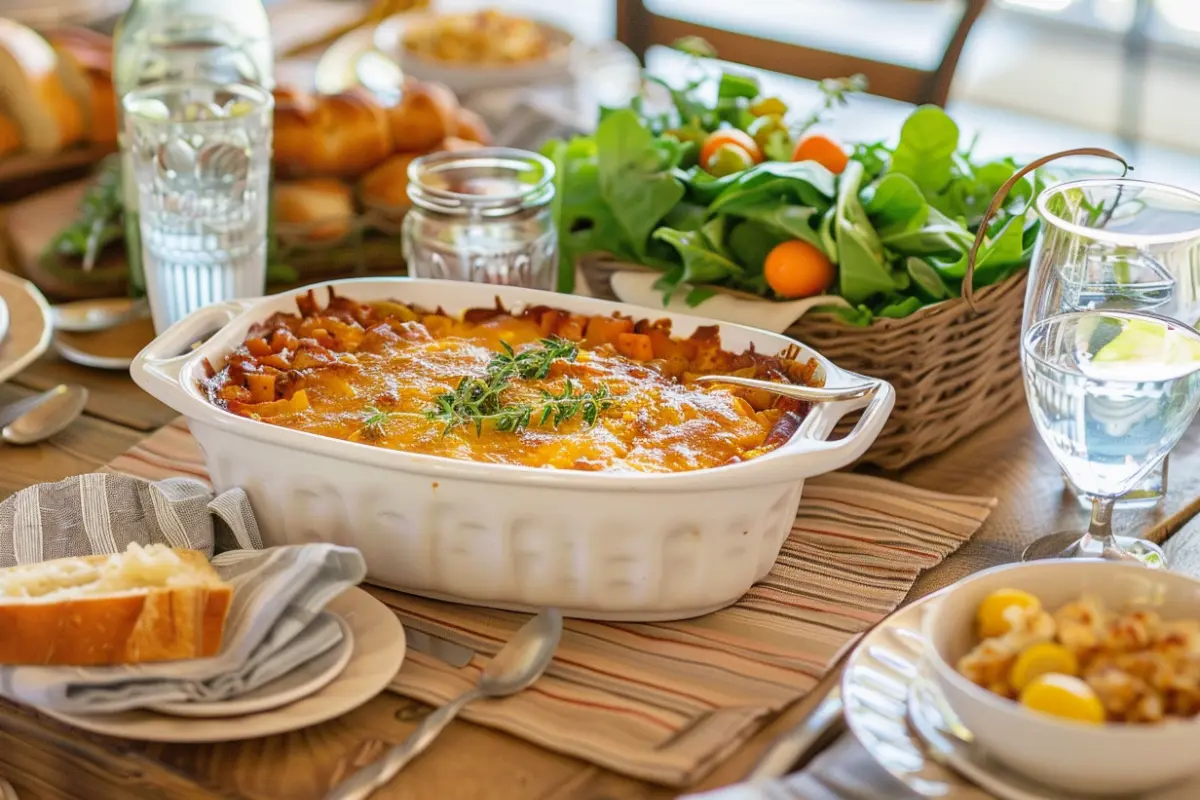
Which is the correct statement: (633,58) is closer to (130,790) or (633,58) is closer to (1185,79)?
(130,790)

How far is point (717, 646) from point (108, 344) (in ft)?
3.37

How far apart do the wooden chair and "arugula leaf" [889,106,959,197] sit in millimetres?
852

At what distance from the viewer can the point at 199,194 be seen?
1.71m

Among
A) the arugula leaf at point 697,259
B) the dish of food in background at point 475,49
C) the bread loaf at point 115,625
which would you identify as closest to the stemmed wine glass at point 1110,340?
the arugula leaf at point 697,259

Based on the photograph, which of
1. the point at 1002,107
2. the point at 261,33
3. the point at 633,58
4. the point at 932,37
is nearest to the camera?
the point at 261,33

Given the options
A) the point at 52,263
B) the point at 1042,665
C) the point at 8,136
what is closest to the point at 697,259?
the point at 1042,665

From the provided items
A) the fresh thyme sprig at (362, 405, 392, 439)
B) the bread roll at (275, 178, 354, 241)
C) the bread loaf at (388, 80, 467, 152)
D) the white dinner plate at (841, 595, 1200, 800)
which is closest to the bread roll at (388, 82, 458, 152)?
the bread loaf at (388, 80, 467, 152)

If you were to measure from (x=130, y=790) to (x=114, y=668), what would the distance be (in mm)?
99

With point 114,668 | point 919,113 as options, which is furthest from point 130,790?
point 919,113

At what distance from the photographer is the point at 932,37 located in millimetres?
5781

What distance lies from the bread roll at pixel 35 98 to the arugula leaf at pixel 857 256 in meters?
1.37

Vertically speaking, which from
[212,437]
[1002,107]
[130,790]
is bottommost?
[1002,107]

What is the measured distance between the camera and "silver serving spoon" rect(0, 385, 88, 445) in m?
1.61

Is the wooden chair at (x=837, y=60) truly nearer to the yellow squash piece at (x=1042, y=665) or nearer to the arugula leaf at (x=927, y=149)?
the arugula leaf at (x=927, y=149)
